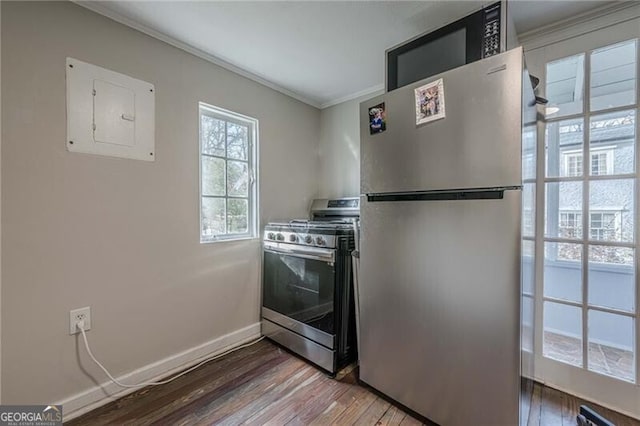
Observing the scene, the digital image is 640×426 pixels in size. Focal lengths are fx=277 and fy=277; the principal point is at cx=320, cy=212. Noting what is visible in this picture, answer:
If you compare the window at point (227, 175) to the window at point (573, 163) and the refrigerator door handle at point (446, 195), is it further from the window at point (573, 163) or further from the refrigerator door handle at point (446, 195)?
the window at point (573, 163)

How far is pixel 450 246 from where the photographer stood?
1.25 metres

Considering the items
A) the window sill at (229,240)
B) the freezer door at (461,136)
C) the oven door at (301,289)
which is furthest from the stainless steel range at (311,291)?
the freezer door at (461,136)

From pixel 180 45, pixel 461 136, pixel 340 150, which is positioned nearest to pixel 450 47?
pixel 461 136

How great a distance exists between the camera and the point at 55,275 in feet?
4.48

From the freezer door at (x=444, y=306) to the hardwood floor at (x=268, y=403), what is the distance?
0.50 ft

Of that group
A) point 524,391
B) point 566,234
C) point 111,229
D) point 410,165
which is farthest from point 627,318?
point 111,229

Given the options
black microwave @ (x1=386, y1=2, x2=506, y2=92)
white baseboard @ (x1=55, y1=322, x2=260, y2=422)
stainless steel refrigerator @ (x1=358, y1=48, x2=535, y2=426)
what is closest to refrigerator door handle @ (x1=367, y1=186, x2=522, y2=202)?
stainless steel refrigerator @ (x1=358, y1=48, x2=535, y2=426)

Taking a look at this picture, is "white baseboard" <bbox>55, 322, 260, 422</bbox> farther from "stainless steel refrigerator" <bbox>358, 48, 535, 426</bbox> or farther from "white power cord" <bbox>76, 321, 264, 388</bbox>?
"stainless steel refrigerator" <bbox>358, 48, 535, 426</bbox>

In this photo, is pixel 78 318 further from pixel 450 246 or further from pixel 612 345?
pixel 612 345

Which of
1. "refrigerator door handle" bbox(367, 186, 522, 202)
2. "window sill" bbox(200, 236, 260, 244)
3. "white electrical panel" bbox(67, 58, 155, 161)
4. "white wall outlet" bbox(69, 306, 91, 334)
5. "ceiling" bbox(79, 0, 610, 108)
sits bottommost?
"white wall outlet" bbox(69, 306, 91, 334)

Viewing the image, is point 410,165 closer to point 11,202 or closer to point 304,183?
point 304,183

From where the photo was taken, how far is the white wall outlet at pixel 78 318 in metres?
1.41

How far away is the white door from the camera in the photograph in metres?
1.45

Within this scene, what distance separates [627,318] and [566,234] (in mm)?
488
